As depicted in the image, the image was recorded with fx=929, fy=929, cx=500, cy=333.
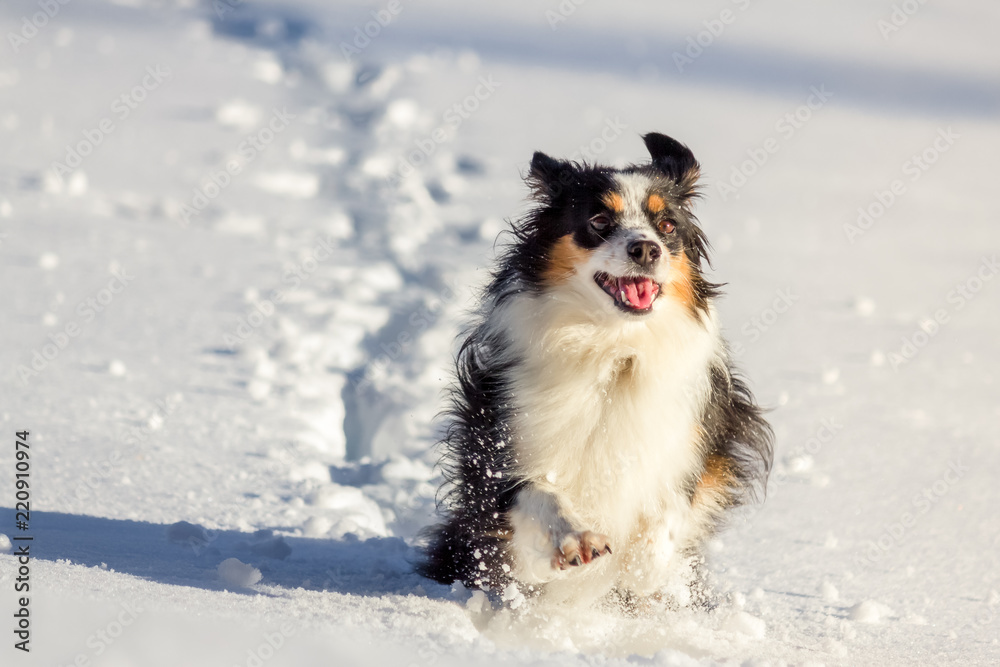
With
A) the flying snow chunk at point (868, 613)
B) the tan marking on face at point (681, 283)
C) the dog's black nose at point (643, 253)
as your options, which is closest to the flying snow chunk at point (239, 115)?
the tan marking on face at point (681, 283)

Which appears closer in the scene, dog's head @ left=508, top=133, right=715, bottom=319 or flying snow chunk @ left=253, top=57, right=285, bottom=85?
dog's head @ left=508, top=133, right=715, bottom=319

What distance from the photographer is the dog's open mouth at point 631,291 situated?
269cm

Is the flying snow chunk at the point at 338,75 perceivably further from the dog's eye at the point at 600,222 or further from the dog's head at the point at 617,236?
the dog's eye at the point at 600,222

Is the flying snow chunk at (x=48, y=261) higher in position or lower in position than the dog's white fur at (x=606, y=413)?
lower

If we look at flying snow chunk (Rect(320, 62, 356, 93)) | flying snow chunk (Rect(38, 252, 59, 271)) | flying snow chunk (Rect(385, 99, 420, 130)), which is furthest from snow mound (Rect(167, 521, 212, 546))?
flying snow chunk (Rect(320, 62, 356, 93))

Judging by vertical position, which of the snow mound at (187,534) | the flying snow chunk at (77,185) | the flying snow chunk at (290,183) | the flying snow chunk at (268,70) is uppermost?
the snow mound at (187,534)

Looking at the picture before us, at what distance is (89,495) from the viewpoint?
11.2 ft

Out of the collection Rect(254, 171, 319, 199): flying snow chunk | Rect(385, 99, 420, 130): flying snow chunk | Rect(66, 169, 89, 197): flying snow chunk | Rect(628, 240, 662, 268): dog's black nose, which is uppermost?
Rect(628, 240, 662, 268): dog's black nose

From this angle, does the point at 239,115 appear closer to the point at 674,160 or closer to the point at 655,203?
the point at 674,160

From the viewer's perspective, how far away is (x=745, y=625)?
274 cm

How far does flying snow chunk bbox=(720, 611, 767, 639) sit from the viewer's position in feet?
8.92

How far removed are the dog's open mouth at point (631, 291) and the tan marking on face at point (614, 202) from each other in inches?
9.7

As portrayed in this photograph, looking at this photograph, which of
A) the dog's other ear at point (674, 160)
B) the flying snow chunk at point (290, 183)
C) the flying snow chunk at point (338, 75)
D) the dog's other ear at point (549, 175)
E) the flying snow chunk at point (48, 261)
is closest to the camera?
the dog's other ear at point (549, 175)

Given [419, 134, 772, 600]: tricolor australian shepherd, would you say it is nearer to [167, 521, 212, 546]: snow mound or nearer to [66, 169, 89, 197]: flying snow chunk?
[167, 521, 212, 546]: snow mound
